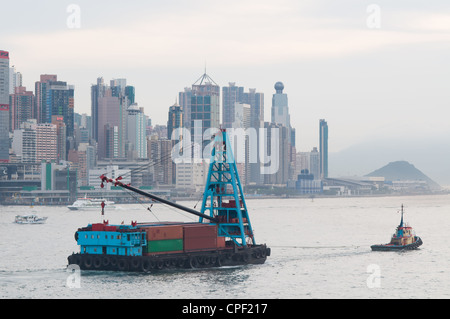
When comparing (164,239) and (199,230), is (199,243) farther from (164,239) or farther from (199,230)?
(164,239)

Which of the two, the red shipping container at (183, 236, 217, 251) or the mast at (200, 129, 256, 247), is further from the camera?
the mast at (200, 129, 256, 247)

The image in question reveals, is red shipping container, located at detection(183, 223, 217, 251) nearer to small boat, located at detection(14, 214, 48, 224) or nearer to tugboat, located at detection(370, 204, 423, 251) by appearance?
tugboat, located at detection(370, 204, 423, 251)

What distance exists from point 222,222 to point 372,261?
1721 cm

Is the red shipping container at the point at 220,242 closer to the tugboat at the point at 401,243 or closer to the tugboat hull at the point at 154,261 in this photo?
the tugboat hull at the point at 154,261

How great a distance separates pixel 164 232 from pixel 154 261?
10.7ft

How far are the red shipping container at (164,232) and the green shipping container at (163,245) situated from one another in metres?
0.35

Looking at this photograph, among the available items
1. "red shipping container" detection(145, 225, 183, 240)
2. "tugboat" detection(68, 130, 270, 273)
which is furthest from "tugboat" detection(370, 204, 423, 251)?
"red shipping container" detection(145, 225, 183, 240)

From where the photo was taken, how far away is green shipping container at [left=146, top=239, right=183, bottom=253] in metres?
73.1

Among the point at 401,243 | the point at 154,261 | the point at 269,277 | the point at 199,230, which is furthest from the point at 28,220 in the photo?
the point at 269,277

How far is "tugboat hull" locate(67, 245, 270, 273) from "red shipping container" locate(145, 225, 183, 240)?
1.63m

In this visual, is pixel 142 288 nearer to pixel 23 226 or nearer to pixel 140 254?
pixel 140 254

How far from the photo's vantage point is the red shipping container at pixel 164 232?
240 ft

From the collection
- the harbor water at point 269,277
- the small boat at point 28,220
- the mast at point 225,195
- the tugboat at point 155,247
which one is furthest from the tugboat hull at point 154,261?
the small boat at point 28,220

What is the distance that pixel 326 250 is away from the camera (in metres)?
101
